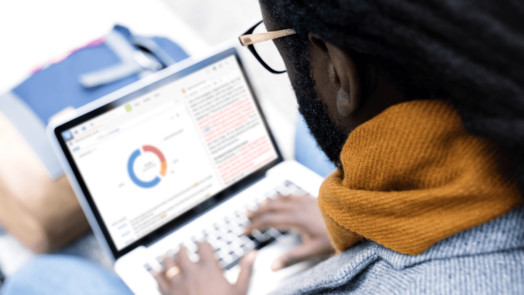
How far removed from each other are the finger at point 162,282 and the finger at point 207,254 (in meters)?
0.06

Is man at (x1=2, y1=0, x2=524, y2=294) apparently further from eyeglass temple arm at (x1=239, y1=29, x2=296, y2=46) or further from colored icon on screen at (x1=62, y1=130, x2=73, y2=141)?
colored icon on screen at (x1=62, y1=130, x2=73, y2=141)

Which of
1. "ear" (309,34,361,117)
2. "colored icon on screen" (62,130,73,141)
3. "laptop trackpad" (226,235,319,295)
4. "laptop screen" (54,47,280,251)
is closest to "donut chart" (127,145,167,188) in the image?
"laptop screen" (54,47,280,251)

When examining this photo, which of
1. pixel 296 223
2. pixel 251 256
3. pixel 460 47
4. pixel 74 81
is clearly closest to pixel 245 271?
pixel 251 256

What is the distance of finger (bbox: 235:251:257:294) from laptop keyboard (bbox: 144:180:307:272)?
29 millimetres

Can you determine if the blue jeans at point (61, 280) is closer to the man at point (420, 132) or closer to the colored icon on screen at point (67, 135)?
the colored icon on screen at point (67, 135)

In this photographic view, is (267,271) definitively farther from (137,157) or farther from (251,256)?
(137,157)

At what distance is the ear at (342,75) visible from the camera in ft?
1.16

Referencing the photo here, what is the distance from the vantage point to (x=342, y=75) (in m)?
0.37

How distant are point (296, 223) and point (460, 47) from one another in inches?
20.4

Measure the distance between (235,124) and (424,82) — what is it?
0.51 m

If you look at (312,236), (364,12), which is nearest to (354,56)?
(364,12)

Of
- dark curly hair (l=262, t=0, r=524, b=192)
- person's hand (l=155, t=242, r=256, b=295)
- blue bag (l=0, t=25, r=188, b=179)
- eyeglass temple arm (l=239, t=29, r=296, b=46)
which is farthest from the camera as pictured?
blue bag (l=0, t=25, r=188, b=179)

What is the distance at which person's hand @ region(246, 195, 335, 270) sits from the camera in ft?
2.32

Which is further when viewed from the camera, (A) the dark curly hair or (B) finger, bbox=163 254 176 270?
(B) finger, bbox=163 254 176 270
